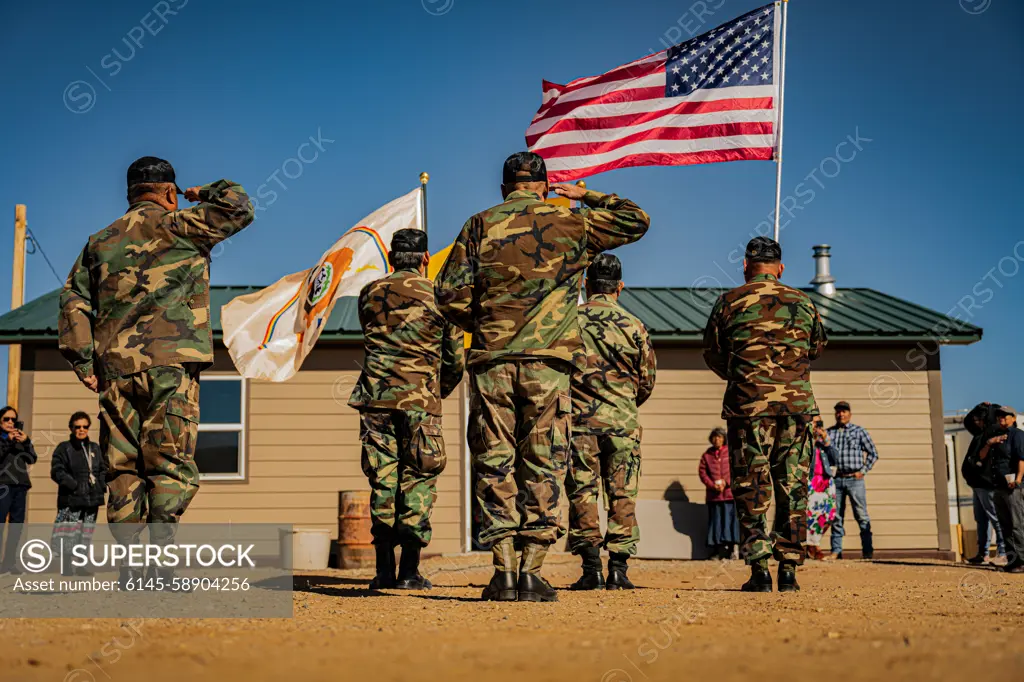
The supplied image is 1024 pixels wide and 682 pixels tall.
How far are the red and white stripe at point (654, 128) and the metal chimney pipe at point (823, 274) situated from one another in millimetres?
7794

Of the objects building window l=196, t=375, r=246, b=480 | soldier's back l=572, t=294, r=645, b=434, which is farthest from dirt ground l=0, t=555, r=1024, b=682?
building window l=196, t=375, r=246, b=480

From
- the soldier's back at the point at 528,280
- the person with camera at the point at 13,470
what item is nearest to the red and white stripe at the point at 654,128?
the soldier's back at the point at 528,280

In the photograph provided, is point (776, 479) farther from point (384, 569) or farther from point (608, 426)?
point (384, 569)

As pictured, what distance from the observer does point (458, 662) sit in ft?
9.80

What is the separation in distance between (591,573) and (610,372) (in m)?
1.46

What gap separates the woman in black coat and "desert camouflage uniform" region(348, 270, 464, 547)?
5529mm

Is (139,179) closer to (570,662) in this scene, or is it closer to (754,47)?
(570,662)

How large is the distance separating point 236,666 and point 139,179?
3.42 metres

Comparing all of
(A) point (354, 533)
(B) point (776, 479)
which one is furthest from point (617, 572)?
(A) point (354, 533)

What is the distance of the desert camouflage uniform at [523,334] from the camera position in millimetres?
5145

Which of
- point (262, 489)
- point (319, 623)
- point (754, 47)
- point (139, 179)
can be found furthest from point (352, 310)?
point (319, 623)

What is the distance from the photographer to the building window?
44.8ft

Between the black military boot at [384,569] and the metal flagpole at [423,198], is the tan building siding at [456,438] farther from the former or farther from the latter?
the black military boot at [384,569]

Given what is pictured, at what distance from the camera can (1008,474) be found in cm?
1068
